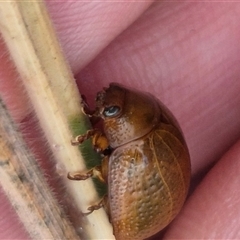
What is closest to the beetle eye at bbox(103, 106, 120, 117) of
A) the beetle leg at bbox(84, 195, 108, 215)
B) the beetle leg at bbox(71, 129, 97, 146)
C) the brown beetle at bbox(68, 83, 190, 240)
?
the brown beetle at bbox(68, 83, 190, 240)

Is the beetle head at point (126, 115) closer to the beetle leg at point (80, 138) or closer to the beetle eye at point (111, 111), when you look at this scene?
the beetle eye at point (111, 111)

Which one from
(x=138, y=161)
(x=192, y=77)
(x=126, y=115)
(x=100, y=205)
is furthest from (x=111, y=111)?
(x=192, y=77)

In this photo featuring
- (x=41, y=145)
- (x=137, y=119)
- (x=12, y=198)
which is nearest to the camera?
(x=12, y=198)

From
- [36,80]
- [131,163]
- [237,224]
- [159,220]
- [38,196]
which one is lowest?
[237,224]

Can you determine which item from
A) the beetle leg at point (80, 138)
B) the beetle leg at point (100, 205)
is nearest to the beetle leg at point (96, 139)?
the beetle leg at point (80, 138)

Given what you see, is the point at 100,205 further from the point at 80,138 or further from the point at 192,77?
the point at 192,77

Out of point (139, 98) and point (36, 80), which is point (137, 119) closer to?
point (139, 98)

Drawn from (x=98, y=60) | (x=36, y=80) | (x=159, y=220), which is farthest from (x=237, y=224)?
(x=36, y=80)
